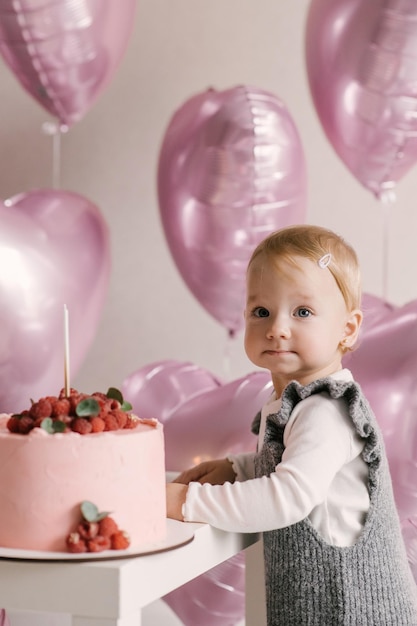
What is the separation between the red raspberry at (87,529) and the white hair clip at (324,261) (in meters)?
0.41

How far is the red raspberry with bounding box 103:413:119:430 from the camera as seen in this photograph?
0.96 meters

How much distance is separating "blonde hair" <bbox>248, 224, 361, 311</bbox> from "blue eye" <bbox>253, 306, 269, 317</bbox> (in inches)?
2.4

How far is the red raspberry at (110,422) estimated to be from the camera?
3.15 feet

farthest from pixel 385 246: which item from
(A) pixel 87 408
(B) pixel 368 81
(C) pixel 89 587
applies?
(C) pixel 89 587

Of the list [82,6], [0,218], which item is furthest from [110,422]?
[82,6]

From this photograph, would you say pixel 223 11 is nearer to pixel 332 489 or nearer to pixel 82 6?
pixel 82 6

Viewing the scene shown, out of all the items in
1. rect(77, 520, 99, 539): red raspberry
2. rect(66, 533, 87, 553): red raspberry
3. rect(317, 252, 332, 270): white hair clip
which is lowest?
rect(66, 533, 87, 553): red raspberry

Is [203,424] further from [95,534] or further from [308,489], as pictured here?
[95,534]

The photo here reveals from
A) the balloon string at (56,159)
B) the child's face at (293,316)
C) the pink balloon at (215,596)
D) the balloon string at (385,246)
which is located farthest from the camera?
the balloon string at (56,159)

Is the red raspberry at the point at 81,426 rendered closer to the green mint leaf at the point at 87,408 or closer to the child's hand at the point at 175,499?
the green mint leaf at the point at 87,408

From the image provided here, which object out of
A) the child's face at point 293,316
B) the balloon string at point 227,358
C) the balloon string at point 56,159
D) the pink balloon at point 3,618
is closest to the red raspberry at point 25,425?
the child's face at point 293,316

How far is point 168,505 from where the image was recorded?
1073 mm

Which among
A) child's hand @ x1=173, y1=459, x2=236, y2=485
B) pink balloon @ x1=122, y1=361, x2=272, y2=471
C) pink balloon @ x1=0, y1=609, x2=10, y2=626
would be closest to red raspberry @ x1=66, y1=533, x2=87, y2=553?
child's hand @ x1=173, y1=459, x2=236, y2=485

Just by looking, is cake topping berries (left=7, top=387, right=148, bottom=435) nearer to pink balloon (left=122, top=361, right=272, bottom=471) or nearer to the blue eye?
the blue eye
